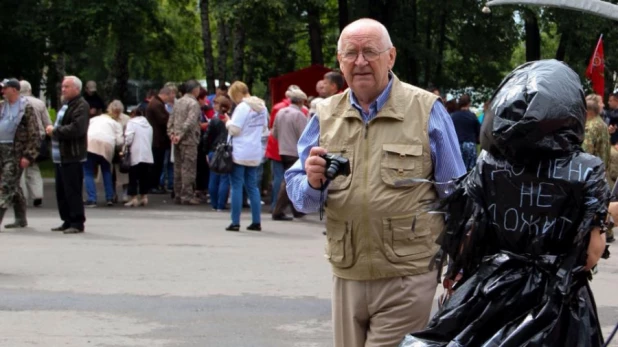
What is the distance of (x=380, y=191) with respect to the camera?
185 inches

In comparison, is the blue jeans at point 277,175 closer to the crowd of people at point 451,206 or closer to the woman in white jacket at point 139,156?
the woman in white jacket at point 139,156

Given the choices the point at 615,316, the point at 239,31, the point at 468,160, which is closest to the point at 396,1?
the point at 239,31

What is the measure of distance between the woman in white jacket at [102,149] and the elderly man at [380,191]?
12362 mm

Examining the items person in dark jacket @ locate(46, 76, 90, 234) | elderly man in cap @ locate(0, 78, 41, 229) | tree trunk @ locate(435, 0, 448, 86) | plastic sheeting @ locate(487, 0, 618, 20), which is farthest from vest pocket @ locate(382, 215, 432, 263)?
tree trunk @ locate(435, 0, 448, 86)

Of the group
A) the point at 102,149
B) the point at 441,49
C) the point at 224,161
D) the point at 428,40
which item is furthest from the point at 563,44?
the point at 224,161

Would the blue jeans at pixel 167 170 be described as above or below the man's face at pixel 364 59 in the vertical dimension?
below

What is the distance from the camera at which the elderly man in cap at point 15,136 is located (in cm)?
1321

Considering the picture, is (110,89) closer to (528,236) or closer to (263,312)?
(263,312)

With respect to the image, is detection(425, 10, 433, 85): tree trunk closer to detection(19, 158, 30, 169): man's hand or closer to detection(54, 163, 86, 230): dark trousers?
detection(54, 163, 86, 230): dark trousers

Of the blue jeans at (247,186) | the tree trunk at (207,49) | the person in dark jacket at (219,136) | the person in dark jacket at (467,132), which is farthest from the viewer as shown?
the tree trunk at (207,49)

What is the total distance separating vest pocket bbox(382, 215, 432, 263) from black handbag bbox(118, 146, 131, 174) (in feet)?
41.6

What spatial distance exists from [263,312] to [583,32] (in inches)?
645

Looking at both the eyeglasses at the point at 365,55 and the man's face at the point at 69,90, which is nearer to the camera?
the eyeglasses at the point at 365,55

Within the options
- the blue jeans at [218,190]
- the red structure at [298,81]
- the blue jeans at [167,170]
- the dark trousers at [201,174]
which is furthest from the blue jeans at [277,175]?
the red structure at [298,81]
